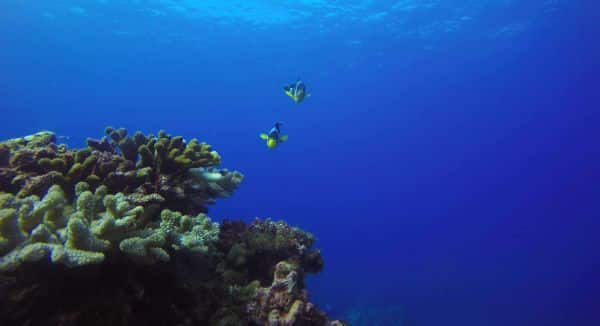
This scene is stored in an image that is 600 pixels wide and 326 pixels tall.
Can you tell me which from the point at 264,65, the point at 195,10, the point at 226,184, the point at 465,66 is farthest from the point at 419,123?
the point at 226,184

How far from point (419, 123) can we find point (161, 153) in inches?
3619

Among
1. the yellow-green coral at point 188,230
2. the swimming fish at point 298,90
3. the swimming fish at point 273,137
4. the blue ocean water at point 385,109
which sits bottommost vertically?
the yellow-green coral at point 188,230

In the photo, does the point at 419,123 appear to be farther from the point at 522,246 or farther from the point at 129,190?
the point at 129,190

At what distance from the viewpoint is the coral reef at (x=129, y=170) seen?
4109mm

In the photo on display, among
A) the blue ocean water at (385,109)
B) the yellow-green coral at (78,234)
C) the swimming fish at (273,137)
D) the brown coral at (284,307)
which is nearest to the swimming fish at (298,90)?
the swimming fish at (273,137)

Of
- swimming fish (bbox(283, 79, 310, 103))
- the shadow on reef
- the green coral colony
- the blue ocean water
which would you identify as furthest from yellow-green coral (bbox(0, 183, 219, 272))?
the blue ocean water

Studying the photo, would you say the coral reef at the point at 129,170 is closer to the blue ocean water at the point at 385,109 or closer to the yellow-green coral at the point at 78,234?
the yellow-green coral at the point at 78,234

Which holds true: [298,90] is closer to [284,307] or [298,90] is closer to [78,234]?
[284,307]

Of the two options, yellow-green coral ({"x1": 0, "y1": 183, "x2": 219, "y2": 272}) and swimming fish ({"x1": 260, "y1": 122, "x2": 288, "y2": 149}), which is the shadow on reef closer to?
yellow-green coral ({"x1": 0, "y1": 183, "x2": 219, "y2": 272})

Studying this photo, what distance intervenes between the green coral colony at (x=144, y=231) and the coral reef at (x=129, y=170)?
0.04 ft

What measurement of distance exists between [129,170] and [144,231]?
5.12 ft

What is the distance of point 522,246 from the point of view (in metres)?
66.2

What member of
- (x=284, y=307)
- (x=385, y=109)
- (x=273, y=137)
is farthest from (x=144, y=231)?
(x=385, y=109)

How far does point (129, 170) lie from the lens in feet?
14.9
